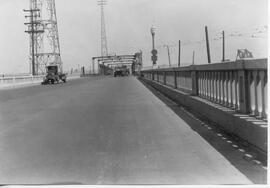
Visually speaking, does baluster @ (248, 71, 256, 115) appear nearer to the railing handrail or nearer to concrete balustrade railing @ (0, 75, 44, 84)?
the railing handrail

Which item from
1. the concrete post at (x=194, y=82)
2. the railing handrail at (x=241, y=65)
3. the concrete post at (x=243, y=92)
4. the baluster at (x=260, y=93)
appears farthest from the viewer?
the concrete post at (x=194, y=82)

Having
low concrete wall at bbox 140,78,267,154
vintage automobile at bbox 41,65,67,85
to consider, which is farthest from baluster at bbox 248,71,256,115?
vintage automobile at bbox 41,65,67,85

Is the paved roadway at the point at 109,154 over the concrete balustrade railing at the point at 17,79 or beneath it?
beneath

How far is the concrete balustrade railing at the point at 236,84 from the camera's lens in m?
8.96

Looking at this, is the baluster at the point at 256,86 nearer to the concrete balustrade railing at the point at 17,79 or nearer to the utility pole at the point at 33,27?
→ the concrete balustrade railing at the point at 17,79

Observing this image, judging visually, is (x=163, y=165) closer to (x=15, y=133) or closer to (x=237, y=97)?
(x=237, y=97)

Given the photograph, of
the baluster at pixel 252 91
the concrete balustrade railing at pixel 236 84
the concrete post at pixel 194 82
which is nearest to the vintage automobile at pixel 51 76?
the concrete post at pixel 194 82

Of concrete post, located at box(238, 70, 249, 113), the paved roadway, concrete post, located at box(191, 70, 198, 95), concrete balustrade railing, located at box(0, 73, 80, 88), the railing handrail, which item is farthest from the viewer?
concrete balustrade railing, located at box(0, 73, 80, 88)

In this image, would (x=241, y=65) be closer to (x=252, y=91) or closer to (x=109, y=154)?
(x=252, y=91)

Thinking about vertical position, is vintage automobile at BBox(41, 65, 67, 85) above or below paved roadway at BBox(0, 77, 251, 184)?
above

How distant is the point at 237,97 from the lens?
35.9 ft

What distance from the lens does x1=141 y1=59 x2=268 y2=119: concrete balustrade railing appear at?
353 inches

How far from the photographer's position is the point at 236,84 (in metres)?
11.0

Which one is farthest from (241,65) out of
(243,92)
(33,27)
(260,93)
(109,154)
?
(33,27)
